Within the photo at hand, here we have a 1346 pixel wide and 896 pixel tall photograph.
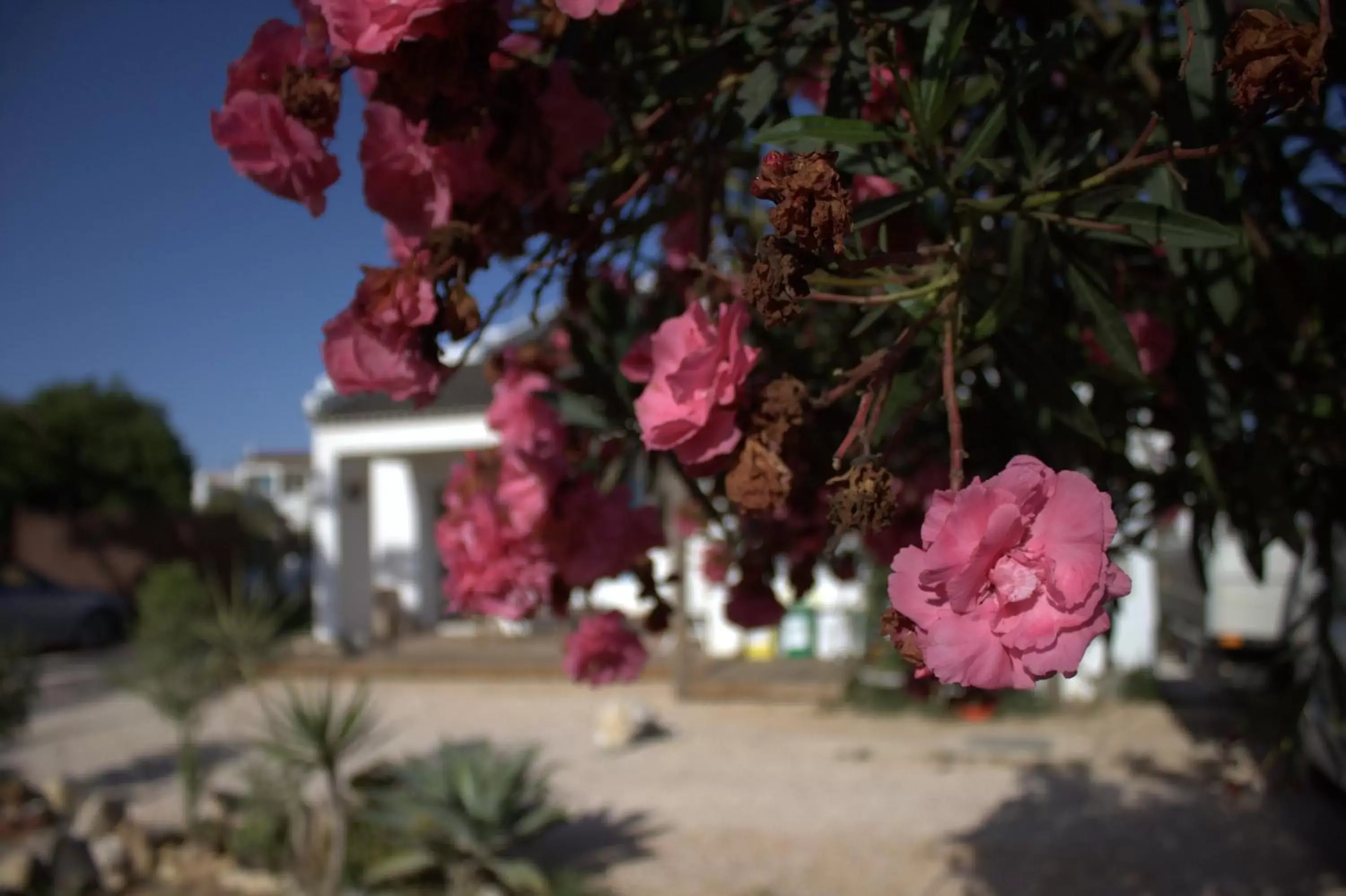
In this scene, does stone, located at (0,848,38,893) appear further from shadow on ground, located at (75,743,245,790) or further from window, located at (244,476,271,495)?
window, located at (244,476,271,495)

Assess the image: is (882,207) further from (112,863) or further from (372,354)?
(112,863)

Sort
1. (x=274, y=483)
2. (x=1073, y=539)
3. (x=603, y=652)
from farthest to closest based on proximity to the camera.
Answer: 1. (x=274, y=483)
2. (x=603, y=652)
3. (x=1073, y=539)

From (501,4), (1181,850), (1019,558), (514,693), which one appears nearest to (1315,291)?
(1019,558)

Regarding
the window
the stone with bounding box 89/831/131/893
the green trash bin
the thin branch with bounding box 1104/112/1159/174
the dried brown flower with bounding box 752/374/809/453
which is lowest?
the stone with bounding box 89/831/131/893

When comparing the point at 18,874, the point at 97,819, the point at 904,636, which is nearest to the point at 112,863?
the point at 18,874

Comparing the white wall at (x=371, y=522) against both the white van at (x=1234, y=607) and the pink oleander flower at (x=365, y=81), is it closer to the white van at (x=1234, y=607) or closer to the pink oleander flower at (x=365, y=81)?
the white van at (x=1234, y=607)

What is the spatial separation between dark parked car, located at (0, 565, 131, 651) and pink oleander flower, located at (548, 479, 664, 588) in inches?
556

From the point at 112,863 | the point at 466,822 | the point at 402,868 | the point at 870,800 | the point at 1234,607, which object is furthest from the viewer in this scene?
the point at 1234,607

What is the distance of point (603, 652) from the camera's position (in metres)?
2.05

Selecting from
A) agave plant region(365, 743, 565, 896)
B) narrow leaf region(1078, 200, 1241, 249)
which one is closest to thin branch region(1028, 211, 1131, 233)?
narrow leaf region(1078, 200, 1241, 249)

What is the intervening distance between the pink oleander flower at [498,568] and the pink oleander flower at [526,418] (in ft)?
0.38

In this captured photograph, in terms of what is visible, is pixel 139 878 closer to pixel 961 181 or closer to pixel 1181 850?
pixel 1181 850

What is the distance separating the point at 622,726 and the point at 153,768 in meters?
3.40

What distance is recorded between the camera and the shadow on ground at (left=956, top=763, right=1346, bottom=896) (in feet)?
15.6
